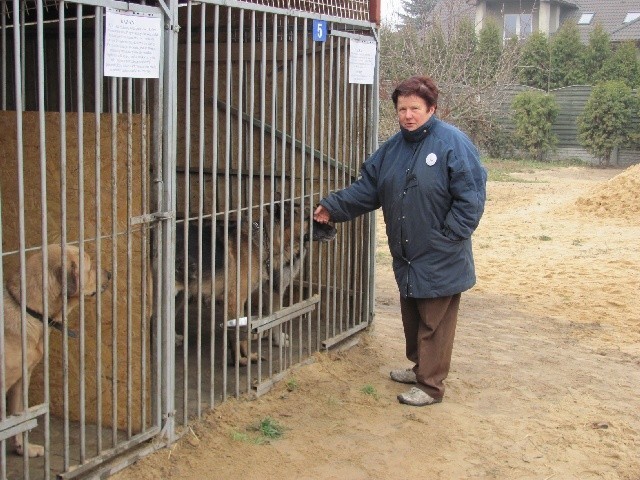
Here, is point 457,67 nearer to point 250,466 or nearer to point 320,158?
point 320,158

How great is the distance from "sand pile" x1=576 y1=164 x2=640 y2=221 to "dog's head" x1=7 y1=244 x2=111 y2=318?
12613mm

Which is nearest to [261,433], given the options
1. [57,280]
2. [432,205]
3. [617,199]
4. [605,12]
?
[57,280]

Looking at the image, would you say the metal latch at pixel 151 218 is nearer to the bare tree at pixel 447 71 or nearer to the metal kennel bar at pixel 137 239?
the metal kennel bar at pixel 137 239

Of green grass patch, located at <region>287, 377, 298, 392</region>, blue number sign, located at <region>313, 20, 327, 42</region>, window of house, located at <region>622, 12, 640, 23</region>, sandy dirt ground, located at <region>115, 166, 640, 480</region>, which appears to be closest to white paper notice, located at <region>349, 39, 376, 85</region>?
blue number sign, located at <region>313, 20, 327, 42</region>

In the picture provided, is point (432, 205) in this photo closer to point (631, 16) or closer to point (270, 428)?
point (270, 428)

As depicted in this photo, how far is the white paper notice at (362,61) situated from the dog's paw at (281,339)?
2.12m

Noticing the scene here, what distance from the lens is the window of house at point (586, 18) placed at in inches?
1918

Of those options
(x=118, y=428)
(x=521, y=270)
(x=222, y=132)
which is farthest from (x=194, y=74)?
(x=521, y=270)

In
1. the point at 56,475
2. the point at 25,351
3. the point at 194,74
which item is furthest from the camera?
the point at 194,74

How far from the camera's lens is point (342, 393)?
612 cm

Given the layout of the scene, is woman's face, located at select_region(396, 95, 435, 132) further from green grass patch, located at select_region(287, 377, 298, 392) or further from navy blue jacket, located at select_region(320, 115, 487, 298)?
green grass patch, located at select_region(287, 377, 298, 392)

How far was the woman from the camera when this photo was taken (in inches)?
219

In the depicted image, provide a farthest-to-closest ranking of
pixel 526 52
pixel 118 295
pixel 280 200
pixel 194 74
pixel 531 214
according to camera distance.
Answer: pixel 526 52 → pixel 531 214 → pixel 194 74 → pixel 280 200 → pixel 118 295

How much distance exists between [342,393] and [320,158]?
72.8 inches
